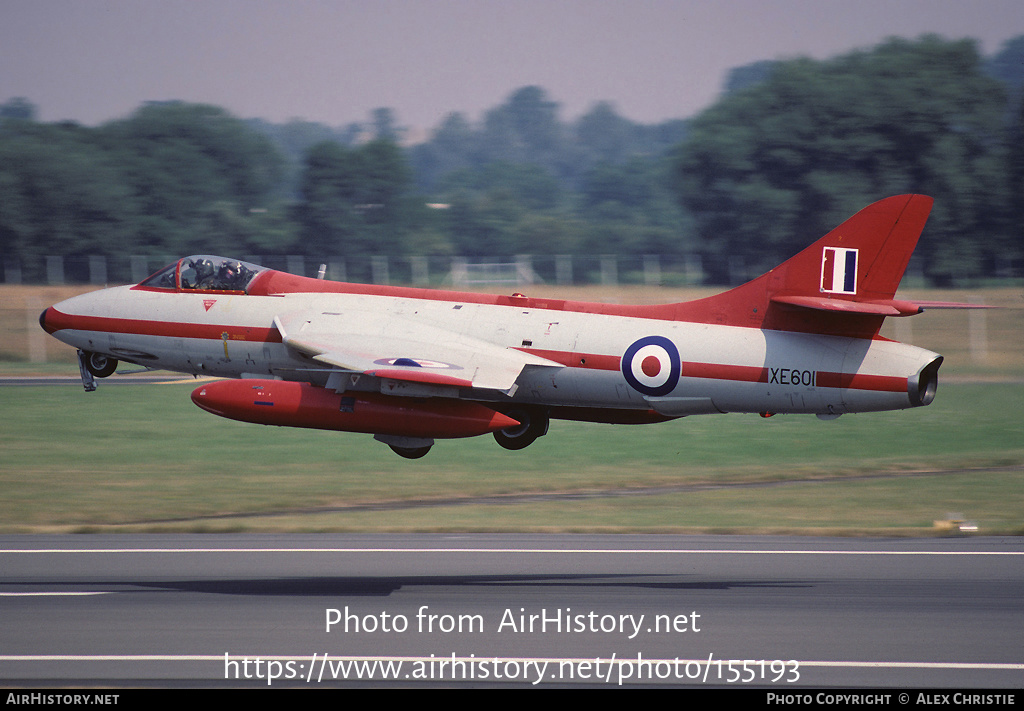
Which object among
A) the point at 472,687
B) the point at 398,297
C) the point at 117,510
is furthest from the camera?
the point at 117,510

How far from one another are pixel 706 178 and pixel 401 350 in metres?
55.9

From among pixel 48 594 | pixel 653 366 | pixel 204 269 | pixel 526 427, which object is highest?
pixel 204 269

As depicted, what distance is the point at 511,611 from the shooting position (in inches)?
669

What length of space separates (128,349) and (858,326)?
514 inches

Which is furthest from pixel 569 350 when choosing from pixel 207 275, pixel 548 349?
pixel 207 275

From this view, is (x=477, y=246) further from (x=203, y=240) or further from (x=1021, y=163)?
(x=1021, y=163)

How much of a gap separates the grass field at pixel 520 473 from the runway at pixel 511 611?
73.4 inches

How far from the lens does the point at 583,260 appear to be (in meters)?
67.1

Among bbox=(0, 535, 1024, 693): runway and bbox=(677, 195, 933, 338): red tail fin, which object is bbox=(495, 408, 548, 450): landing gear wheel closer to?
bbox=(0, 535, 1024, 693): runway

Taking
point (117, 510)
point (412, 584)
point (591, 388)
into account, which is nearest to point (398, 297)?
point (591, 388)

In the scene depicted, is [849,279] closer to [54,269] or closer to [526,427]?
[526,427]

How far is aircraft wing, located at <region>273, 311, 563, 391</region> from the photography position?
54.3ft

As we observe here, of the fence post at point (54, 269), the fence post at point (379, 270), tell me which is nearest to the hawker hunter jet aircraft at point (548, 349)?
the fence post at point (379, 270)

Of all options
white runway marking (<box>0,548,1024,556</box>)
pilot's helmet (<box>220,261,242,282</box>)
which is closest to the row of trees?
white runway marking (<box>0,548,1024,556</box>)
